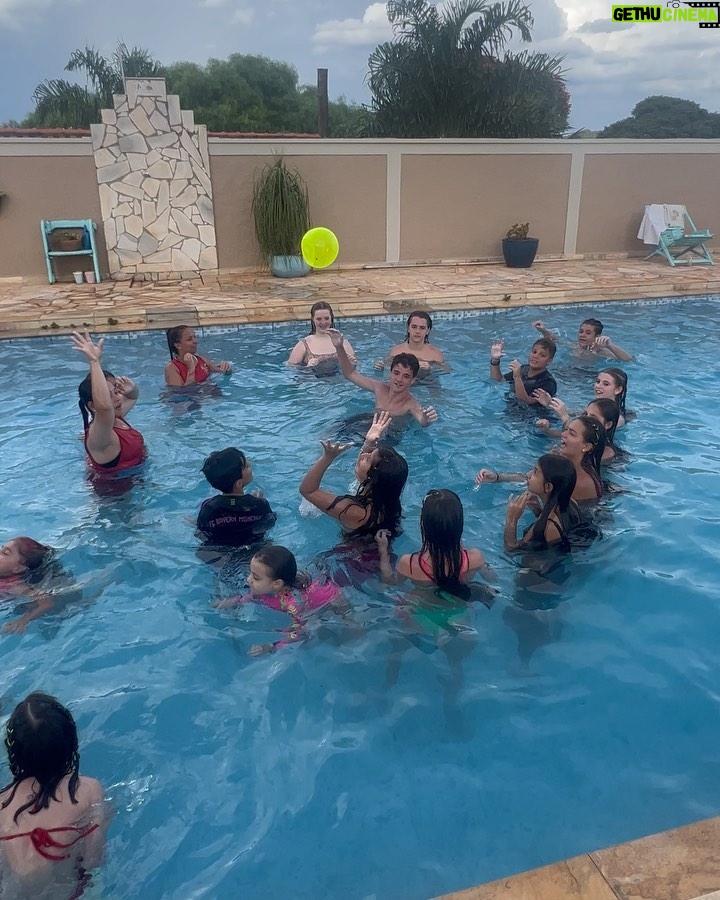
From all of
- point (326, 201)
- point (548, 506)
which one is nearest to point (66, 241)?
point (326, 201)

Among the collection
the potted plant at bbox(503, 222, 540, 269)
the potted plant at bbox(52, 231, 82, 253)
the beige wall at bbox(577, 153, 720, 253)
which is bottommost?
the potted plant at bbox(503, 222, 540, 269)

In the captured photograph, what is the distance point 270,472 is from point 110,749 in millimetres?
2886

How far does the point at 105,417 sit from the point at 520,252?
10259 millimetres

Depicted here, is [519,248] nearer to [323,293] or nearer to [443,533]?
[323,293]

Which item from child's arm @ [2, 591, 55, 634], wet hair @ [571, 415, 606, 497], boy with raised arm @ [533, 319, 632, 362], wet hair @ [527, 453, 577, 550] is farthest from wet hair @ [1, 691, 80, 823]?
boy with raised arm @ [533, 319, 632, 362]

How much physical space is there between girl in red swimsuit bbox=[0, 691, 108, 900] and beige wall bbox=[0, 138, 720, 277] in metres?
10.7

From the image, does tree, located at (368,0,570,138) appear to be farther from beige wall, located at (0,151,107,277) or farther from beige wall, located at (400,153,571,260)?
beige wall, located at (0,151,107,277)

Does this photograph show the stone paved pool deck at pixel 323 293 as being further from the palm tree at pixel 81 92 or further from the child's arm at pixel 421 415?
the palm tree at pixel 81 92

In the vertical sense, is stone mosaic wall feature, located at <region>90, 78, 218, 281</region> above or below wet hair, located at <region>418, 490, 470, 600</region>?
above

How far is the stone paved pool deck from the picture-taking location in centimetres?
935

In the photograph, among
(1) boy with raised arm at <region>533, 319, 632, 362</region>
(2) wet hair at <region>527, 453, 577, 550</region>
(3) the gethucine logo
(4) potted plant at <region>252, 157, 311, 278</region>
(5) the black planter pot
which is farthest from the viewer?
(5) the black planter pot

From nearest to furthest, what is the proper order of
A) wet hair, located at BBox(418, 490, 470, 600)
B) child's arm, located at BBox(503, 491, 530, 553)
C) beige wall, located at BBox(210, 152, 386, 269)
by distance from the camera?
wet hair, located at BBox(418, 490, 470, 600), child's arm, located at BBox(503, 491, 530, 553), beige wall, located at BBox(210, 152, 386, 269)

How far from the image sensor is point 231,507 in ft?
13.0

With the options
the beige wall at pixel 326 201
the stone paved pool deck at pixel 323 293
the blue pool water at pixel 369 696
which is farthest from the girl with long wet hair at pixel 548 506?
the beige wall at pixel 326 201
